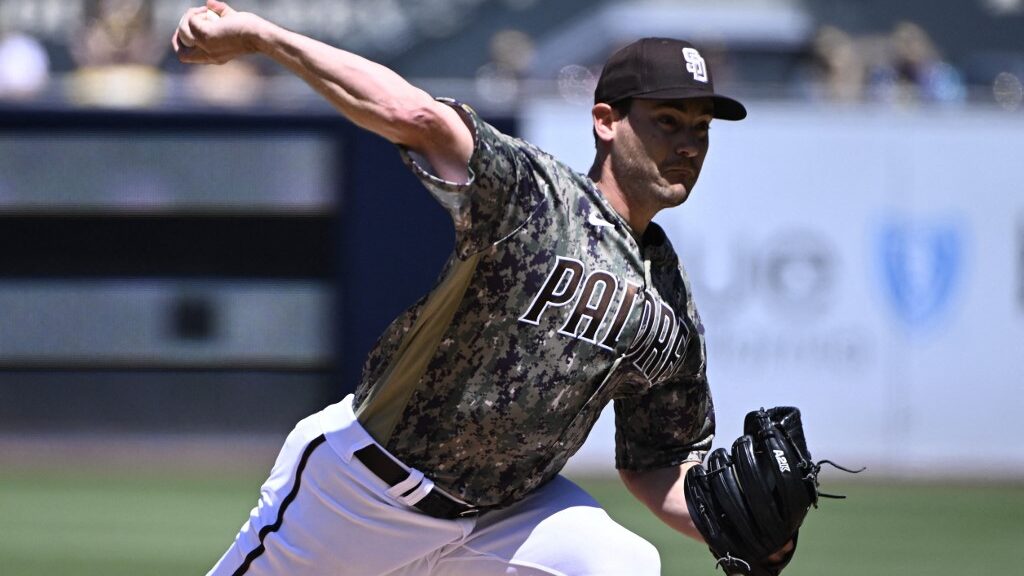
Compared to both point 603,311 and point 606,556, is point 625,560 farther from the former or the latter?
point 603,311

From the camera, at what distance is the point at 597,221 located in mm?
3854

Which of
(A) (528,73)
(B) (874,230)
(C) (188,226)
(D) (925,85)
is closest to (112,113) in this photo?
(C) (188,226)

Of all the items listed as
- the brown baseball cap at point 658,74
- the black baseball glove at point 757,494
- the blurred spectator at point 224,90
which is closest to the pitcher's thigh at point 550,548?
the black baseball glove at point 757,494

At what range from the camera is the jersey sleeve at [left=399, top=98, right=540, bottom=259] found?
135 inches

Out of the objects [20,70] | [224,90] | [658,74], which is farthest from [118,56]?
[658,74]

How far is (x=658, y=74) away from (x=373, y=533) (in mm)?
1363

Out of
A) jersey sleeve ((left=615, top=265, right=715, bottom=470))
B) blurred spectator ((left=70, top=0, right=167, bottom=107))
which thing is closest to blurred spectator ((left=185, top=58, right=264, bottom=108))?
blurred spectator ((left=70, top=0, right=167, bottom=107))

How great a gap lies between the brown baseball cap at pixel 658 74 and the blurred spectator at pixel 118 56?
701cm

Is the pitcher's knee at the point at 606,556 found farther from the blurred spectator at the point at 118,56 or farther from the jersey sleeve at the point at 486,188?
the blurred spectator at the point at 118,56

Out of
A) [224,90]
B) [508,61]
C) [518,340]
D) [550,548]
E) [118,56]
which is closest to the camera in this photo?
[518,340]

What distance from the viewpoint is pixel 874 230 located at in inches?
418

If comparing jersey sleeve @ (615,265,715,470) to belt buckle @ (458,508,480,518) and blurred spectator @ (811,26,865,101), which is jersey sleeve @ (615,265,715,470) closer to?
belt buckle @ (458,508,480,518)

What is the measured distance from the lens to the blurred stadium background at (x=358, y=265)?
10.3 m

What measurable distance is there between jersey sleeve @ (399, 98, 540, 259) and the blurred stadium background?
21.4 ft
